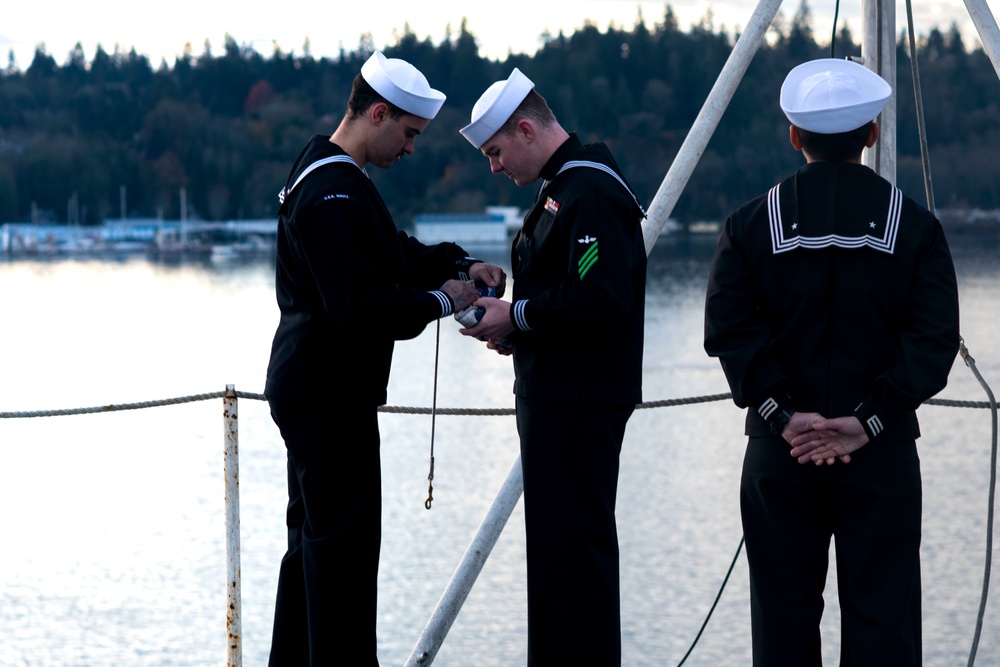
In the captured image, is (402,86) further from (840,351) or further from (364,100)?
(840,351)

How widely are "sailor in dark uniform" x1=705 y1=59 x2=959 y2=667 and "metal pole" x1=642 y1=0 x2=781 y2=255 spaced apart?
40.3 inches

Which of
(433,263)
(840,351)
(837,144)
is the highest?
(837,144)

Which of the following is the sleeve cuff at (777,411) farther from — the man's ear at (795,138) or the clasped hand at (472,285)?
the clasped hand at (472,285)

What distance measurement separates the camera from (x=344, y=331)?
3.15 m

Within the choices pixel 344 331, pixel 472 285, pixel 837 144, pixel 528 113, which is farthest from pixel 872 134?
pixel 344 331

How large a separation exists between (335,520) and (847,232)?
1.44 metres

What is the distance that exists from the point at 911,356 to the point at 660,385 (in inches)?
1302

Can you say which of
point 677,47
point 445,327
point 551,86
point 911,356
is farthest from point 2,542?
point 677,47

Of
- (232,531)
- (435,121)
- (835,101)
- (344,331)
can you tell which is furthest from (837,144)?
(435,121)

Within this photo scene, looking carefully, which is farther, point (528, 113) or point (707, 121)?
point (707, 121)

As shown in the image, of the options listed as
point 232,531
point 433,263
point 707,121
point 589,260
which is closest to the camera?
point 589,260

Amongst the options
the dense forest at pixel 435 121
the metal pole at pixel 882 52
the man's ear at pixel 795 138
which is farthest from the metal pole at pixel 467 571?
the dense forest at pixel 435 121

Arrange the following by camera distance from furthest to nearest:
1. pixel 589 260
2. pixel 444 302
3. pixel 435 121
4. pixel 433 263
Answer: pixel 435 121 → pixel 433 263 → pixel 444 302 → pixel 589 260

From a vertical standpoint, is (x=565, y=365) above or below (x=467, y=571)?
above
